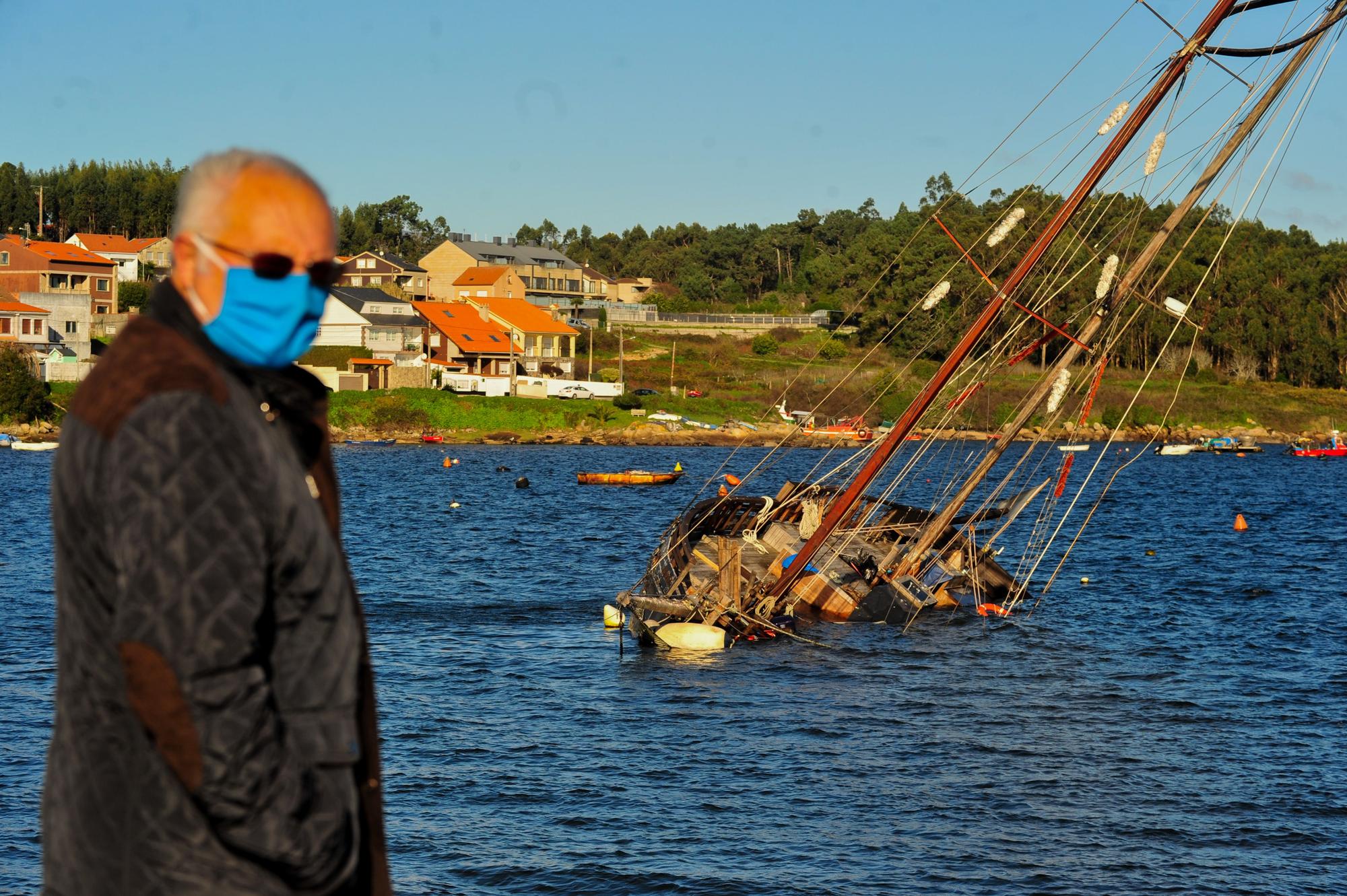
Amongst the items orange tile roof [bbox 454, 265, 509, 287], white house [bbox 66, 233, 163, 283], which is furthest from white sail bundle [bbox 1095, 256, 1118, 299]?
orange tile roof [bbox 454, 265, 509, 287]

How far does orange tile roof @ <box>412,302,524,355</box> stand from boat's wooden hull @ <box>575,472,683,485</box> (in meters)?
49.5

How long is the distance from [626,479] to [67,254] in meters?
67.1

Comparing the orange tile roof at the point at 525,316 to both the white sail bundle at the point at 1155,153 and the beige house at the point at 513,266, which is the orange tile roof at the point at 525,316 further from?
the white sail bundle at the point at 1155,153

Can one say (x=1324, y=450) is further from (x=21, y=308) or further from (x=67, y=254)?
(x=67, y=254)

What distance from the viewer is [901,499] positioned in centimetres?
7200

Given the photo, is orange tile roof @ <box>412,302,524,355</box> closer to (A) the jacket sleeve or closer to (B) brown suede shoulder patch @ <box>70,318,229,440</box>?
(B) brown suede shoulder patch @ <box>70,318,229,440</box>

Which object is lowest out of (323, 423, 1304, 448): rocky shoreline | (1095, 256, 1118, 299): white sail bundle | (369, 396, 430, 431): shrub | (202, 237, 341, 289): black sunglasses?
(323, 423, 1304, 448): rocky shoreline

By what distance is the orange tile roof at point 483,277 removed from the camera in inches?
6112

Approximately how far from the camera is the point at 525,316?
13462cm

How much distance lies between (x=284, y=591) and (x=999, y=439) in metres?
27.0

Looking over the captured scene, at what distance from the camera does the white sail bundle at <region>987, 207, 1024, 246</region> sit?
78.9ft

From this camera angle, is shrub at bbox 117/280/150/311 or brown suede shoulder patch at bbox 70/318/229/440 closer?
brown suede shoulder patch at bbox 70/318/229/440

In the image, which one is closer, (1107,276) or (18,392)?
(1107,276)

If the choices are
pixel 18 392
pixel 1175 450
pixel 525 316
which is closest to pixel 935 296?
pixel 18 392
